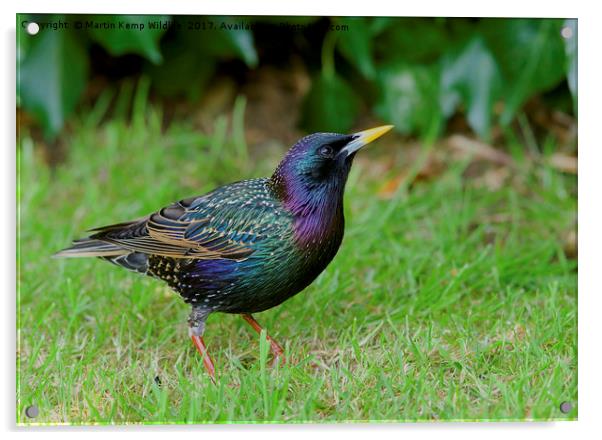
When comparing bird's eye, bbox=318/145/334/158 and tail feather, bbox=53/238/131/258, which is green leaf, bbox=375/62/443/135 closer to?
bird's eye, bbox=318/145/334/158

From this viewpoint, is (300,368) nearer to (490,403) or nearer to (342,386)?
(342,386)

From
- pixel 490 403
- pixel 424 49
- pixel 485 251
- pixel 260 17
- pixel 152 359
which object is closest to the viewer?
pixel 490 403

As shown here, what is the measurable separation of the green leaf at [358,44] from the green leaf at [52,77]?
1182 millimetres

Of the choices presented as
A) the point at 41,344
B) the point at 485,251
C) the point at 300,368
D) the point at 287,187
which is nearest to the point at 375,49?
the point at 485,251

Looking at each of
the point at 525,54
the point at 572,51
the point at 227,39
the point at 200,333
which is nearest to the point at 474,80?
the point at 525,54

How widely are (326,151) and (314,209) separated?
200 millimetres

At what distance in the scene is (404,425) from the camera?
10.0 feet

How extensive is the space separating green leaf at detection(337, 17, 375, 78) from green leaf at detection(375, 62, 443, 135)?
0.14m

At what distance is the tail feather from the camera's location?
3.32 m

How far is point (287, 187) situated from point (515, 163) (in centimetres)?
173

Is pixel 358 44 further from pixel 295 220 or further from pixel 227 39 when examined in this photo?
pixel 295 220

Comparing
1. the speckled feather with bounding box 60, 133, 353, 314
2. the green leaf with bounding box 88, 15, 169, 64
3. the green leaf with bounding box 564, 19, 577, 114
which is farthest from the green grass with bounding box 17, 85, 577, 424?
the green leaf with bounding box 88, 15, 169, 64

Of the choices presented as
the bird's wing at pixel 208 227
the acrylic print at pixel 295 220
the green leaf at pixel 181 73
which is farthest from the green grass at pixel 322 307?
the bird's wing at pixel 208 227

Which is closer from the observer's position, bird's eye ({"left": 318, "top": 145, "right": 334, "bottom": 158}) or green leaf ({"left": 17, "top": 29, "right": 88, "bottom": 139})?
bird's eye ({"left": 318, "top": 145, "right": 334, "bottom": 158})
